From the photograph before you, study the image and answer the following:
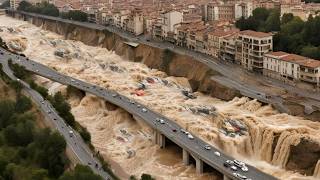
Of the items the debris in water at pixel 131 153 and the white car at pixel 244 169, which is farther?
the debris in water at pixel 131 153

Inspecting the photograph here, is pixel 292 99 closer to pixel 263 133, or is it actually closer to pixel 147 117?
pixel 263 133

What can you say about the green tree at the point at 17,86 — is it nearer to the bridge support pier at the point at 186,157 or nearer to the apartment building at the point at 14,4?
the bridge support pier at the point at 186,157

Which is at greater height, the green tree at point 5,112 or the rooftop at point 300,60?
the rooftop at point 300,60

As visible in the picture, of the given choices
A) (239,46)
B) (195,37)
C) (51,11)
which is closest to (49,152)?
(239,46)

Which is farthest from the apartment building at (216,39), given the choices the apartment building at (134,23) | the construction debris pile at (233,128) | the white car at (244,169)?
the white car at (244,169)

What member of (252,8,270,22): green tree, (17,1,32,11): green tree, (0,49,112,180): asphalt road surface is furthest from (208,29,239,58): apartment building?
(17,1,32,11): green tree

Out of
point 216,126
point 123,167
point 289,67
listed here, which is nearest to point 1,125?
point 123,167

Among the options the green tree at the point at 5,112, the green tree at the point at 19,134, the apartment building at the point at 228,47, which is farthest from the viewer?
the apartment building at the point at 228,47

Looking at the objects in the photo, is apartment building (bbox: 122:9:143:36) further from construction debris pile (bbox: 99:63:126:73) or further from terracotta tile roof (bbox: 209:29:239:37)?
terracotta tile roof (bbox: 209:29:239:37)
